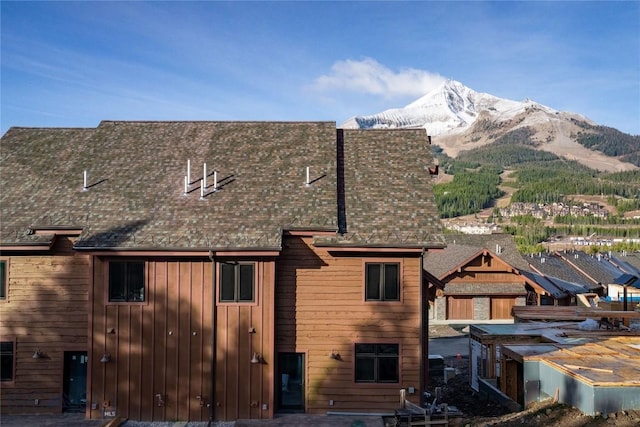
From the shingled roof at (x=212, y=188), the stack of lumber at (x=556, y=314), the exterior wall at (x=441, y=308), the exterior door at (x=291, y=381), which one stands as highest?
the shingled roof at (x=212, y=188)

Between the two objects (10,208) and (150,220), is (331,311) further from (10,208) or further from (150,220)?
(10,208)

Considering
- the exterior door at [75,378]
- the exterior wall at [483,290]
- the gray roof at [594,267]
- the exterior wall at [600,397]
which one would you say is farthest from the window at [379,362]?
the gray roof at [594,267]

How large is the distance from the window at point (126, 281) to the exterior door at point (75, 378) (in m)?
2.09

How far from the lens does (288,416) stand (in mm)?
14969

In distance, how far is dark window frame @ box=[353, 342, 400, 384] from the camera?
15.2 m

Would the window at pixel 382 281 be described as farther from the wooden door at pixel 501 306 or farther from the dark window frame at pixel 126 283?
the wooden door at pixel 501 306

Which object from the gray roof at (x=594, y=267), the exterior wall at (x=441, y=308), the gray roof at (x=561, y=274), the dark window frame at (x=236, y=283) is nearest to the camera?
the dark window frame at (x=236, y=283)

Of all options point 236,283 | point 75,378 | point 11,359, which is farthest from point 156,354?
point 11,359

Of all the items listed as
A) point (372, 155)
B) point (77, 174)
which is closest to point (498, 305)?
point (372, 155)

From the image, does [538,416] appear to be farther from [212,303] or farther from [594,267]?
[594,267]

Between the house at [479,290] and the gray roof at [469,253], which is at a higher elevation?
Answer: the gray roof at [469,253]

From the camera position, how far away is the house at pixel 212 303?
48.9ft

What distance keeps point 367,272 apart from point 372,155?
4.68 metres

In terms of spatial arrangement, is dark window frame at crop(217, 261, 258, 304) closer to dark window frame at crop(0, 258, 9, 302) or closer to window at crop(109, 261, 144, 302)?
window at crop(109, 261, 144, 302)
